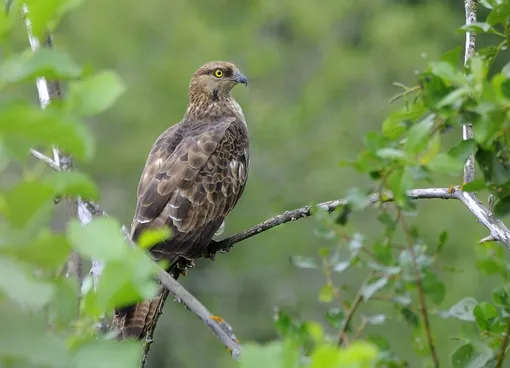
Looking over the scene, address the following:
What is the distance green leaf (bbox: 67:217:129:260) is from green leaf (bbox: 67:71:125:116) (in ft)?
0.51

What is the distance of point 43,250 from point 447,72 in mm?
949

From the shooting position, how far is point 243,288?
19609mm

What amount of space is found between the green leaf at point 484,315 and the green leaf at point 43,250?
1.65 meters

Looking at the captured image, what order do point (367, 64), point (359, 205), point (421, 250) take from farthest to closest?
1. point (367, 64)
2. point (421, 250)
3. point (359, 205)

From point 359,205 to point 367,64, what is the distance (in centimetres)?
2291

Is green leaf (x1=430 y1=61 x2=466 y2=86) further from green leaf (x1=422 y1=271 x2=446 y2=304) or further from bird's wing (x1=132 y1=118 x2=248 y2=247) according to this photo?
bird's wing (x1=132 y1=118 x2=248 y2=247)

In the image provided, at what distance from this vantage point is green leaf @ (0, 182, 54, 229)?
3.47 ft

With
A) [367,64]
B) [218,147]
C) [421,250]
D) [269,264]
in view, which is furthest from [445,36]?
[421,250]

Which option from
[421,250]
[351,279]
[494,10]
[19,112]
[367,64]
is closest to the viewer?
[19,112]

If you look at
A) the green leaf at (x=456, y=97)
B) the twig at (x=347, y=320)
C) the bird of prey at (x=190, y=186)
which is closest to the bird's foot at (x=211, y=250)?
the bird of prey at (x=190, y=186)

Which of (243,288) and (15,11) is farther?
(243,288)

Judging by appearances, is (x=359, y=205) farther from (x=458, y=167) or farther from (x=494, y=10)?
(x=494, y=10)

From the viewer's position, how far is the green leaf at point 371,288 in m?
2.66

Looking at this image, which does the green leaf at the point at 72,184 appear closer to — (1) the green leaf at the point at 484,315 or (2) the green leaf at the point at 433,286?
(1) the green leaf at the point at 484,315
